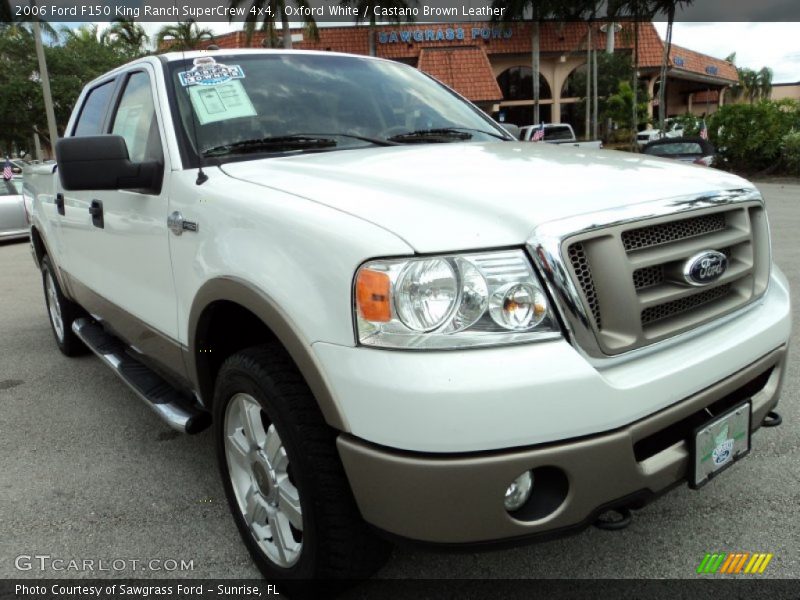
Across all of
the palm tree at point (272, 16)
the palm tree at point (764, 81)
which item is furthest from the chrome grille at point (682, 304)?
the palm tree at point (764, 81)

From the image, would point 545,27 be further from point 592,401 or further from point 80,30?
point 592,401

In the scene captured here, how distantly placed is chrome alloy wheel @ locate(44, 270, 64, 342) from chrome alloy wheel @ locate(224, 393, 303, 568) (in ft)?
10.4

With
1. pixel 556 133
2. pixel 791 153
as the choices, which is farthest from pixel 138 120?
pixel 556 133

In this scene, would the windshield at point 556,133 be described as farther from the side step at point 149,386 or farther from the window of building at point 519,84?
the side step at point 149,386

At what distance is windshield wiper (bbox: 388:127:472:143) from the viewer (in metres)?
2.95

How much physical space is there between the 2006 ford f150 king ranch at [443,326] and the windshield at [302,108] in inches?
1.2

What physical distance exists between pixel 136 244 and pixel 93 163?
1.62 feet

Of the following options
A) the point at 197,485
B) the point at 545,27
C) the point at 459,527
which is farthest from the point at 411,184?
the point at 545,27

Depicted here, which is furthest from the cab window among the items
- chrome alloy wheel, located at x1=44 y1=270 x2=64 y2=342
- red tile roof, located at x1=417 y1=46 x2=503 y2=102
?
red tile roof, located at x1=417 y1=46 x2=503 y2=102

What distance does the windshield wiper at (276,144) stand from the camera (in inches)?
104

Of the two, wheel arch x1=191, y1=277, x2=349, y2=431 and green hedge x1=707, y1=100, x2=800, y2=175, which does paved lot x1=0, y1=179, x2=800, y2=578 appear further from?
green hedge x1=707, y1=100, x2=800, y2=175

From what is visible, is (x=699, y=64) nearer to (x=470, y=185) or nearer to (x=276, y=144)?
(x=276, y=144)

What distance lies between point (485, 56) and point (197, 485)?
34.6m

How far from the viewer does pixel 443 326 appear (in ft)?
5.43
